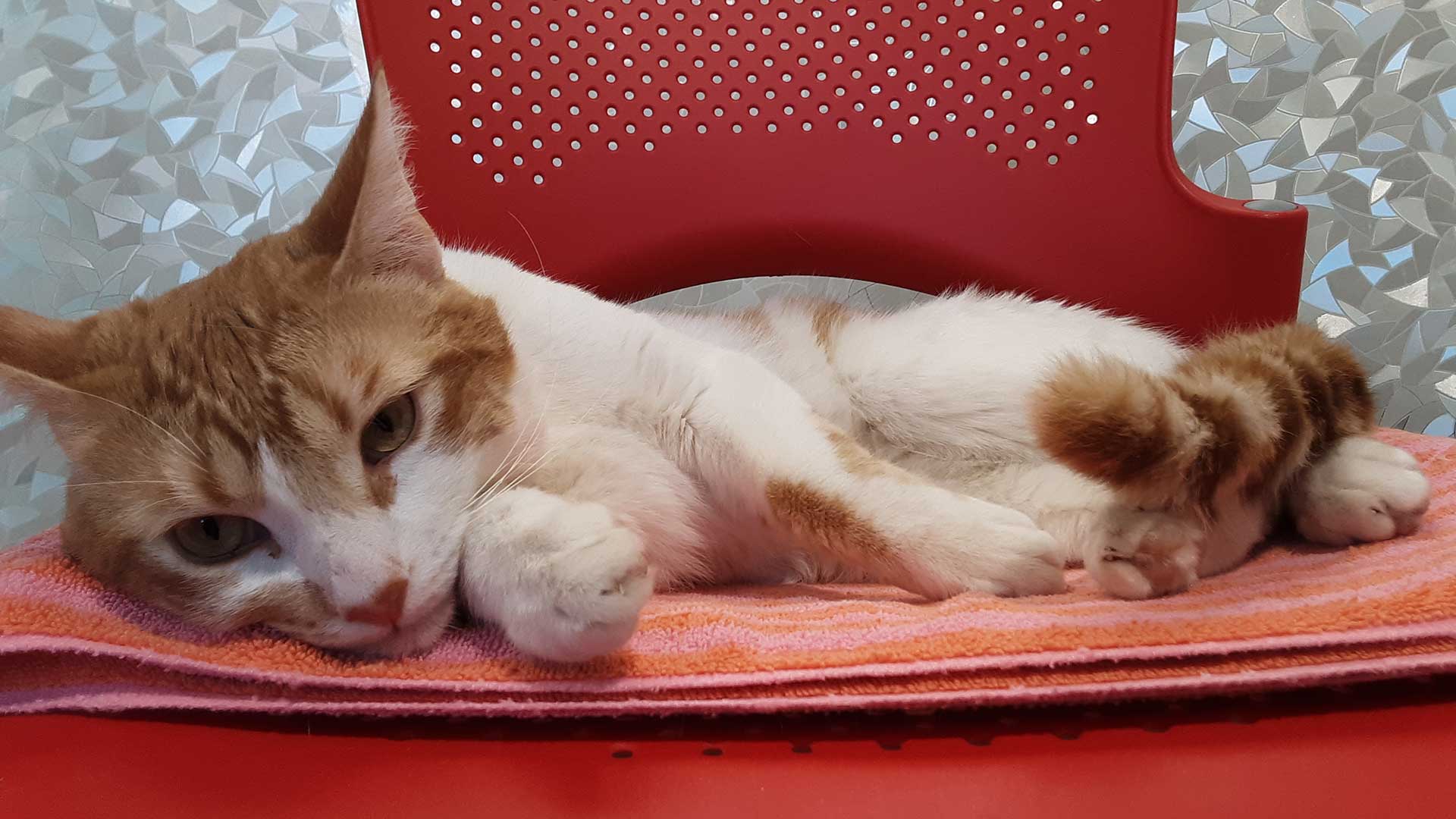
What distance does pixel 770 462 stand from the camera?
0.93m

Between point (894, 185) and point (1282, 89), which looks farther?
point (1282, 89)

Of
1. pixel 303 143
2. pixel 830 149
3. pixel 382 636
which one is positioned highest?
pixel 830 149

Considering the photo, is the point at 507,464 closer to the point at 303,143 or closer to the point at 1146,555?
the point at 1146,555

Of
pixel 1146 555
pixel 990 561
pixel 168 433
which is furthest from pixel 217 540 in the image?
pixel 1146 555

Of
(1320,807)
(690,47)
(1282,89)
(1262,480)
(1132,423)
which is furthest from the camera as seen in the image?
(1282,89)

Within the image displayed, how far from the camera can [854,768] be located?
1.91 ft

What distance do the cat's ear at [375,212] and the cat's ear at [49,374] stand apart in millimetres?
249

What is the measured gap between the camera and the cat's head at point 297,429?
75 cm

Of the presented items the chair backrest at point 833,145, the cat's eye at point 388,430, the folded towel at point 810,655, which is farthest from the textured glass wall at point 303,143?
the folded towel at point 810,655

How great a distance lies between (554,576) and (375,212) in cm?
43

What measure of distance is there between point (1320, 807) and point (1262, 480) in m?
0.44

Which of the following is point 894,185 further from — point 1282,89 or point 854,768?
point 854,768

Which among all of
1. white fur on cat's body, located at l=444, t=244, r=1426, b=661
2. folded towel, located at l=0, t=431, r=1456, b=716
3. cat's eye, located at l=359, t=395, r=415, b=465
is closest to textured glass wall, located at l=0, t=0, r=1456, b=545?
white fur on cat's body, located at l=444, t=244, r=1426, b=661

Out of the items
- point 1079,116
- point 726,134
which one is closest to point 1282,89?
point 1079,116
